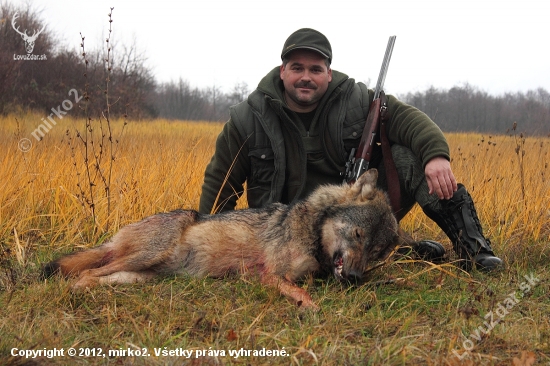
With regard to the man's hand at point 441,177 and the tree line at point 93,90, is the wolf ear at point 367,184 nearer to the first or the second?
the man's hand at point 441,177

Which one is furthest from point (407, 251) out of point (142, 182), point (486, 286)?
point (142, 182)

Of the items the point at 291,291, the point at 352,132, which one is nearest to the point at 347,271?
the point at 291,291

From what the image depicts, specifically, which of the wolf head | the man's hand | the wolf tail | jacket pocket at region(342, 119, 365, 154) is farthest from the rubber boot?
the wolf tail

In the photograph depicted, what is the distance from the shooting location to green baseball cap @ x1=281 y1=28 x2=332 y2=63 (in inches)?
190

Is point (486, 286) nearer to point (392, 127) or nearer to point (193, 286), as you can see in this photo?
point (392, 127)

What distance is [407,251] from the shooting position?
449cm

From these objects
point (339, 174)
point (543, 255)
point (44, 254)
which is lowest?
point (44, 254)

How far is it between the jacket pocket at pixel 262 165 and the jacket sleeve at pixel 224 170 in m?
0.11

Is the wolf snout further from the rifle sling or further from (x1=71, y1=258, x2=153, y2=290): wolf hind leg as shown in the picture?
(x1=71, y1=258, x2=153, y2=290): wolf hind leg

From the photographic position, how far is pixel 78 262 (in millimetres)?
3916

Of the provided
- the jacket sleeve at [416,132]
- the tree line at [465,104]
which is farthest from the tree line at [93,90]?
the jacket sleeve at [416,132]

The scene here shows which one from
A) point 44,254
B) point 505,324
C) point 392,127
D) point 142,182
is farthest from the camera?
point 142,182

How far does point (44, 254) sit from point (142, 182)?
1.55 meters

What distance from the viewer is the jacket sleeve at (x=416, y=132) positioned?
4.23 metres
